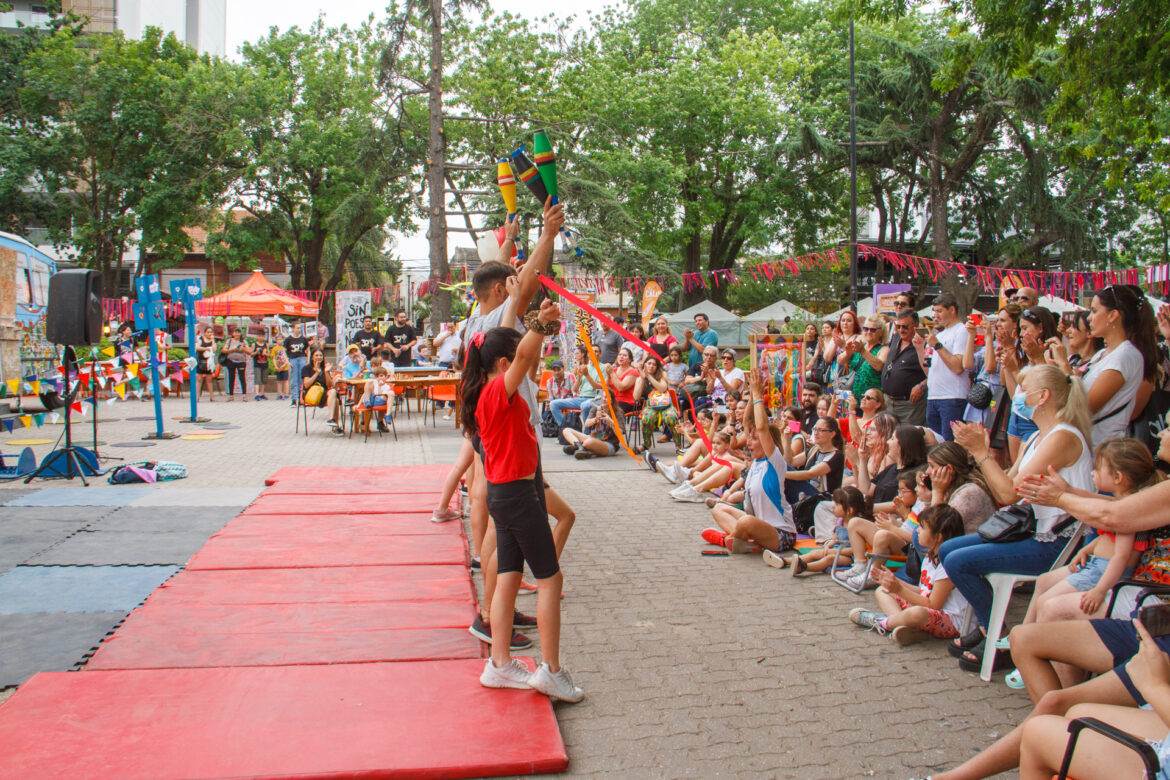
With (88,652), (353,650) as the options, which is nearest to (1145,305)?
(353,650)

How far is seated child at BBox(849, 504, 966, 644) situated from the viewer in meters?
4.28

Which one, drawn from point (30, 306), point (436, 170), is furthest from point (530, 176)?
point (436, 170)

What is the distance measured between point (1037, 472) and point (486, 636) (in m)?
2.69

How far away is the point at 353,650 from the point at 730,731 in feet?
6.09

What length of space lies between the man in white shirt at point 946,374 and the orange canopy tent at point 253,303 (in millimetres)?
19138

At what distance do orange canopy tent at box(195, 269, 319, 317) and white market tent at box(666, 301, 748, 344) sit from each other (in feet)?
38.4

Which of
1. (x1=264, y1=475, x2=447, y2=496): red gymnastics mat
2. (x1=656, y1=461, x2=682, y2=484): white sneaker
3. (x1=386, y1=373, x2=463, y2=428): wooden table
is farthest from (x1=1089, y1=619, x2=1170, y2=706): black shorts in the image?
(x1=386, y1=373, x2=463, y2=428): wooden table

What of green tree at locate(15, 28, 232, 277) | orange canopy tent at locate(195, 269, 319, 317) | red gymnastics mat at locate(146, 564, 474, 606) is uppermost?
green tree at locate(15, 28, 232, 277)

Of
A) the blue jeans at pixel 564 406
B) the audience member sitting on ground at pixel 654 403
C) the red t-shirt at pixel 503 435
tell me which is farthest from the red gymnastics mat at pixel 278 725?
the blue jeans at pixel 564 406

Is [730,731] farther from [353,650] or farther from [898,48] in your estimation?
[898,48]

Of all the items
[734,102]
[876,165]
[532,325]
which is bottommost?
[532,325]

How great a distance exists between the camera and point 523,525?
3535 mm

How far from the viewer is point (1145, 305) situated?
4469 millimetres

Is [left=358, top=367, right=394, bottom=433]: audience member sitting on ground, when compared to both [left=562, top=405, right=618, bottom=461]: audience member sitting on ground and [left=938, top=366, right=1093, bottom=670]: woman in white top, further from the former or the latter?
[left=938, top=366, right=1093, bottom=670]: woman in white top
